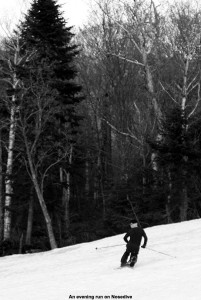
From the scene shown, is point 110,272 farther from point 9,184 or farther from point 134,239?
point 9,184

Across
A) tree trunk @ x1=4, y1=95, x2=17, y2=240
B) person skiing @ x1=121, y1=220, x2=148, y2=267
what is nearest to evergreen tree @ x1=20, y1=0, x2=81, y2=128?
tree trunk @ x1=4, y1=95, x2=17, y2=240

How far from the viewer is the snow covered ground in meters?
10.1

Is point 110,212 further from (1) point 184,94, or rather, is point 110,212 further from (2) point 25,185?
(1) point 184,94

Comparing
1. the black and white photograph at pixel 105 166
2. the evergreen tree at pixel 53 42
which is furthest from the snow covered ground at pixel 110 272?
the evergreen tree at pixel 53 42

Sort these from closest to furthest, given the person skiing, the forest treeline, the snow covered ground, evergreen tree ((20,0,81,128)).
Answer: the snow covered ground → the person skiing → the forest treeline → evergreen tree ((20,0,81,128))

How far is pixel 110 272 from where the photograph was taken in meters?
Answer: 13.1

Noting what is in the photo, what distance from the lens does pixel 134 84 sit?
36.2 m

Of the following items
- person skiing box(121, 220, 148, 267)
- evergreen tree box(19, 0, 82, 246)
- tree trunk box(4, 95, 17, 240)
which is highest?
evergreen tree box(19, 0, 82, 246)

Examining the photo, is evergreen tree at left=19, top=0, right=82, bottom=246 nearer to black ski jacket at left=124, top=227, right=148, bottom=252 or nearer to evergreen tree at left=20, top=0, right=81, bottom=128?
evergreen tree at left=20, top=0, right=81, bottom=128

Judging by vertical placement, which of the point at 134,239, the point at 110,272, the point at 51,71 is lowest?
the point at 110,272

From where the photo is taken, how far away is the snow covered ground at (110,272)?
33.2 ft

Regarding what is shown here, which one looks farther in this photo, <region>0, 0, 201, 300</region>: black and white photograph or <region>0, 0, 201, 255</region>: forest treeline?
<region>0, 0, 201, 255</region>: forest treeline

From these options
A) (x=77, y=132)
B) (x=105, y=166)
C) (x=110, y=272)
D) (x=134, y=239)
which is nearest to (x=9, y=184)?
(x=77, y=132)

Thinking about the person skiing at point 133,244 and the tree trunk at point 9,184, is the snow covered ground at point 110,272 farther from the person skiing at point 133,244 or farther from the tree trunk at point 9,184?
the tree trunk at point 9,184
